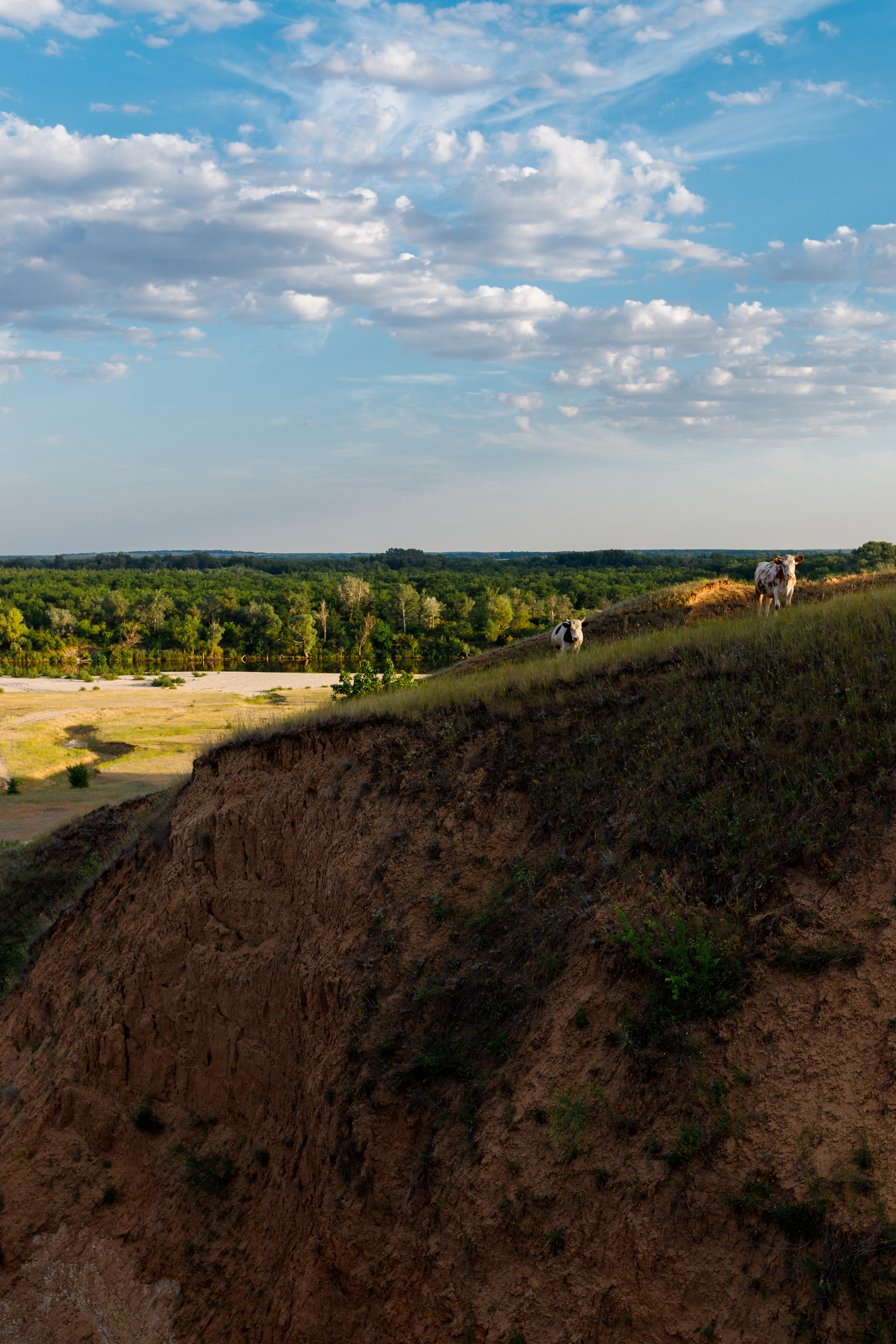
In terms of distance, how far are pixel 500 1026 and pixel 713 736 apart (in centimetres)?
373

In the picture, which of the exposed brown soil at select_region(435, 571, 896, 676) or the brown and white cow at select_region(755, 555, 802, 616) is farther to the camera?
the exposed brown soil at select_region(435, 571, 896, 676)

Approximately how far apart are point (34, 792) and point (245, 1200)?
3689 cm

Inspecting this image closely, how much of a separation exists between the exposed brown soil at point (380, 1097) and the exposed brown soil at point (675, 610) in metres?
8.55

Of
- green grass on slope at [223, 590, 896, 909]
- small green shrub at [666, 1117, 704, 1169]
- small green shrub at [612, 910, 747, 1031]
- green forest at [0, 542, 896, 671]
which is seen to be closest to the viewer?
small green shrub at [666, 1117, 704, 1169]

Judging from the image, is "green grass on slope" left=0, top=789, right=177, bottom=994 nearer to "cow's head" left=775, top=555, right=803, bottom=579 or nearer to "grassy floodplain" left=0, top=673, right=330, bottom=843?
"grassy floodplain" left=0, top=673, right=330, bottom=843

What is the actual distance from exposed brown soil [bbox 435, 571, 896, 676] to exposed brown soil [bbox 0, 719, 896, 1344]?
8.55 m

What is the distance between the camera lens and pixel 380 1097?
8.49 metres

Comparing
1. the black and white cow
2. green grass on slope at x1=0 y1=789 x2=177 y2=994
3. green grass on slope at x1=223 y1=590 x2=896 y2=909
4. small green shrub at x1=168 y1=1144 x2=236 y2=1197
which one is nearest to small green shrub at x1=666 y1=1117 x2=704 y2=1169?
green grass on slope at x1=223 y1=590 x2=896 y2=909

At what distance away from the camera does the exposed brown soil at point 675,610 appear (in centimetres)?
2045

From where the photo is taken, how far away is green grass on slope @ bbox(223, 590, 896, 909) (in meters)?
7.51

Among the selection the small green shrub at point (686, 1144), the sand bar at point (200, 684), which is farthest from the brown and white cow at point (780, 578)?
the sand bar at point (200, 684)

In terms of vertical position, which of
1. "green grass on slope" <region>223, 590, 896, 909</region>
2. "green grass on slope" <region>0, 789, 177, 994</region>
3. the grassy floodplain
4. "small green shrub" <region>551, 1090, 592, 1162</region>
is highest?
"green grass on slope" <region>223, 590, 896, 909</region>

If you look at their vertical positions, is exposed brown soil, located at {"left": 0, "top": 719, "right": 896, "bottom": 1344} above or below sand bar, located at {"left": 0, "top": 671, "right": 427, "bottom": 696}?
above

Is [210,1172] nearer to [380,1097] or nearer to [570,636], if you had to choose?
[380,1097]
